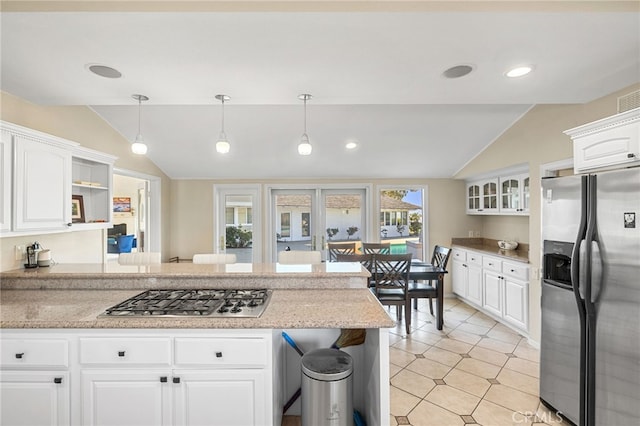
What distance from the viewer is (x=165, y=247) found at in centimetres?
480

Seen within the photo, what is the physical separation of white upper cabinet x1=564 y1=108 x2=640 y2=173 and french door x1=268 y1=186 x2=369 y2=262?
10.6 feet

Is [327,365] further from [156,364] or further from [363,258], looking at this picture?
[363,258]

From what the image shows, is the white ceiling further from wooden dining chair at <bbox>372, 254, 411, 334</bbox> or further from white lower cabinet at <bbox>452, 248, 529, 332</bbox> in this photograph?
white lower cabinet at <bbox>452, 248, 529, 332</bbox>

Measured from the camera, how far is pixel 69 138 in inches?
114

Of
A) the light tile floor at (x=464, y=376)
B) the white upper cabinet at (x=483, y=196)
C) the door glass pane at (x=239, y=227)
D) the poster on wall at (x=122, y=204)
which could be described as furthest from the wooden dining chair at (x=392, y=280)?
the poster on wall at (x=122, y=204)

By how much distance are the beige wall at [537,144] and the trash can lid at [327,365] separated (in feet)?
8.44

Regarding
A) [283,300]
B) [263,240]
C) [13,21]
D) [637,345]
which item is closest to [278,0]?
[13,21]

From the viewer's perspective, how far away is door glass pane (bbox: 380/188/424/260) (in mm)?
5168

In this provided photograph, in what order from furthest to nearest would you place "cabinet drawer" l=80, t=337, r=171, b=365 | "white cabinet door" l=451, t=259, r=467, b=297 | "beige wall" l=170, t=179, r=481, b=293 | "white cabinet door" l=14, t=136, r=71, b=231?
1. "beige wall" l=170, t=179, r=481, b=293
2. "white cabinet door" l=451, t=259, r=467, b=297
3. "white cabinet door" l=14, t=136, r=71, b=231
4. "cabinet drawer" l=80, t=337, r=171, b=365

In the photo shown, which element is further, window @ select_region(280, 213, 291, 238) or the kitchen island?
window @ select_region(280, 213, 291, 238)

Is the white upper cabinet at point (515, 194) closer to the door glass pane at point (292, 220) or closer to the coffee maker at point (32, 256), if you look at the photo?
the door glass pane at point (292, 220)

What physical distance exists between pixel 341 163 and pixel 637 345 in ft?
11.7

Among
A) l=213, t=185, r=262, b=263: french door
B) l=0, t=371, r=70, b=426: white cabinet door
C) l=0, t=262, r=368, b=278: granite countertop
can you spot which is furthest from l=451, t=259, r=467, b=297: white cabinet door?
l=0, t=371, r=70, b=426: white cabinet door

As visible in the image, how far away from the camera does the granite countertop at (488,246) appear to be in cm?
397
